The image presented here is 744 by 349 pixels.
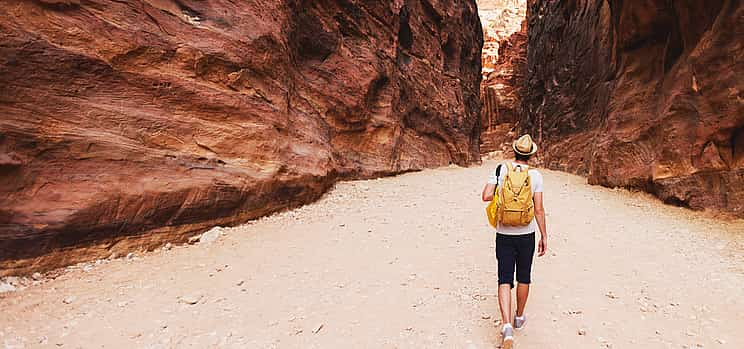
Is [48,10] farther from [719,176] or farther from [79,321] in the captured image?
[719,176]

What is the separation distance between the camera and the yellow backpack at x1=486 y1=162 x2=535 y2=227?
264cm

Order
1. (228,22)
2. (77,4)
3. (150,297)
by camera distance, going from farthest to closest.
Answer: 1. (228,22)
2. (77,4)
3. (150,297)

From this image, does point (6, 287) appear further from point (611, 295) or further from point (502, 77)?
point (502, 77)

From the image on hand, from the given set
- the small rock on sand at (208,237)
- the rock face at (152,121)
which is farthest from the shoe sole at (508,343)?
the rock face at (152,121)

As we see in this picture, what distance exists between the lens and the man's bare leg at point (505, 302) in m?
2.64

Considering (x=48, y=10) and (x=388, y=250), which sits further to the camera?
(x=388, y=250)

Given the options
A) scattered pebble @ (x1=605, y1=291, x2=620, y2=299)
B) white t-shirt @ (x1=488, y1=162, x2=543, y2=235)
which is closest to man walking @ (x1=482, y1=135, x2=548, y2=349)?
white t-shirt @ (x1=488, y1=162, x2=543, y2=235)

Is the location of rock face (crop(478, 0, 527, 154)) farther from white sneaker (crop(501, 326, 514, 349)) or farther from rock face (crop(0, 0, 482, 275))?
white sneaker (crop(501, 326, 514, 349))

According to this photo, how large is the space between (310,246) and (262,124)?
2492 mm

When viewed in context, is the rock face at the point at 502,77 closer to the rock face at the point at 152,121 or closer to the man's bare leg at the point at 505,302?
the rock face at the point at 152,121

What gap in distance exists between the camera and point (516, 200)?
8.67 ft

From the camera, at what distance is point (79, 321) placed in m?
2.77

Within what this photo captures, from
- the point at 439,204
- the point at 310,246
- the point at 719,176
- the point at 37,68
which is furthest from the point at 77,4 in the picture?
the point at 719,176

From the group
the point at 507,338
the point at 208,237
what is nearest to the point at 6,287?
the point at 208,237
